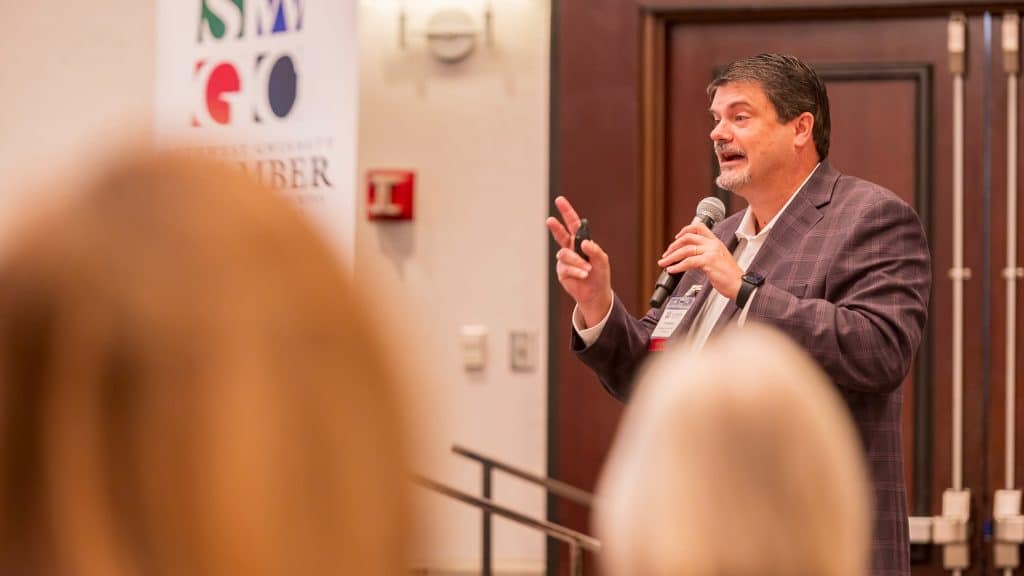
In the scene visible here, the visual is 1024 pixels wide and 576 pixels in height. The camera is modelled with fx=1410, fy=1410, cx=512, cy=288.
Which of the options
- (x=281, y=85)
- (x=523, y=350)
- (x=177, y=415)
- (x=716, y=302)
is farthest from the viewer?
(x=523, y=350)

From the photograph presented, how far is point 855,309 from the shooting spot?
8.58ft

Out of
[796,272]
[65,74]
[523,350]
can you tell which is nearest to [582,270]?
[796,272]

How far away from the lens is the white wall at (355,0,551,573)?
5.43 metres

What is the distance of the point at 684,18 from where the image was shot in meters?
5.34

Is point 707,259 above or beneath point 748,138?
beneath

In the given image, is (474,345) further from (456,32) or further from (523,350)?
(456,32)

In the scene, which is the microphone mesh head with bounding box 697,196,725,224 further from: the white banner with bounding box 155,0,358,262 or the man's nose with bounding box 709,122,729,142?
the white banner with bounding box 155,0,358,262

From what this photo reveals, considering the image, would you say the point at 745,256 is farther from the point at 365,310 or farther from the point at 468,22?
the point at 468,22

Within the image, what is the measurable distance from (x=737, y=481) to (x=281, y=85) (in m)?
3.32

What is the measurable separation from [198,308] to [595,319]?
2.36 meters

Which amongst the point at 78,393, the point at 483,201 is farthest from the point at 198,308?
the point at 483,201

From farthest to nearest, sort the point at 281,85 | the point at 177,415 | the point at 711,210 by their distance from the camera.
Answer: the point at 281,85
the point at 711,210
the point at 177,415

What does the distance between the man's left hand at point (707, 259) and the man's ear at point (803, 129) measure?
19.6 inches

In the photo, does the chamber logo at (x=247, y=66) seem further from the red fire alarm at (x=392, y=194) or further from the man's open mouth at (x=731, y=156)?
the red fire alarm at (x=392, y=194)
